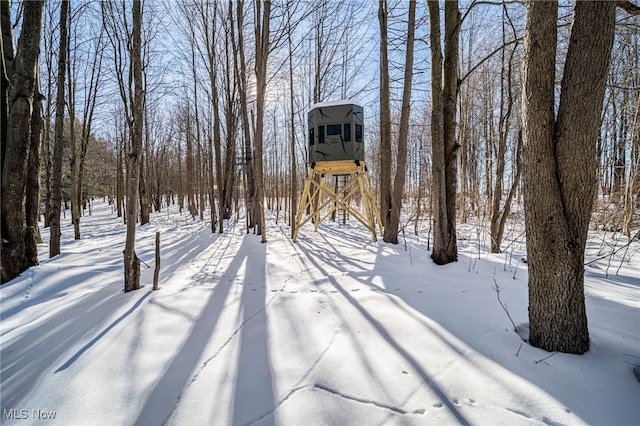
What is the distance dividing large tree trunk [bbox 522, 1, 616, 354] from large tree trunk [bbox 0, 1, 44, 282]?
5.97 metres

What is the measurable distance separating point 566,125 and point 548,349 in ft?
4.76

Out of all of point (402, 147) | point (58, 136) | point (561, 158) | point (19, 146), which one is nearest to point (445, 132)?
point (402, 147)

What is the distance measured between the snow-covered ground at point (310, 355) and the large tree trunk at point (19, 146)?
0.60 metres

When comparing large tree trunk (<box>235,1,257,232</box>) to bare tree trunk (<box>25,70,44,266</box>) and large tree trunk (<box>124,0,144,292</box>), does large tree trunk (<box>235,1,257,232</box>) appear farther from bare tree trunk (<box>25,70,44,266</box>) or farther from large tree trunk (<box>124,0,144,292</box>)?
large tree trunk (<box>124,0,144,292</box>)

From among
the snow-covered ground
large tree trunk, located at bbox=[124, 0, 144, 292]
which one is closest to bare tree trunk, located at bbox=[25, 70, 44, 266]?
the snow-covered ground

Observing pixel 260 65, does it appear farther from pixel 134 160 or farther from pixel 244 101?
pixel 134 160

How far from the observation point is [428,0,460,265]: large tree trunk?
3.90m

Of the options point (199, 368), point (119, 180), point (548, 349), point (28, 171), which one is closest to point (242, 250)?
point (28, 171)

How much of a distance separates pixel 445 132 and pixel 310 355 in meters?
3.66

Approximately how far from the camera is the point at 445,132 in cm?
398

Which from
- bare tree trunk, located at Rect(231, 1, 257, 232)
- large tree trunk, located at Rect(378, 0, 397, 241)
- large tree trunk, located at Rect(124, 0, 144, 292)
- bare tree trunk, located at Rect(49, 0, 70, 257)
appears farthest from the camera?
bare tree trunk, located at Rect(231, 1, 257, 232)

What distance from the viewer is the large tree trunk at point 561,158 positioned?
161cm

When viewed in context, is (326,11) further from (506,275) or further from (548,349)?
(548,349)

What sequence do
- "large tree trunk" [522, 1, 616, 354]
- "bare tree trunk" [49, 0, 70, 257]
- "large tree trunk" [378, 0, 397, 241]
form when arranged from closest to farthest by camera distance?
1. "large tree trunk" [522, 1, 616, 354]
2. "bare tree trunk" [49, 0, 70, 257]
3. "large tree trunk" [378, 0, 397, 241]
